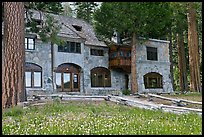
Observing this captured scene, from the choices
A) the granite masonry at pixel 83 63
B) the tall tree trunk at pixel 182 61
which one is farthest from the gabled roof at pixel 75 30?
the tall tree trunk at pixel 182 61

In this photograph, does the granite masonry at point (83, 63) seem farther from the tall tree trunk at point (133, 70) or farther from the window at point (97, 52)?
the tall tree trunk at point (133, 70)

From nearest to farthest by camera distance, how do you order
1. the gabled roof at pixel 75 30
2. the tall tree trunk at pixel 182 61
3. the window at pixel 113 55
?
the gabled roof at pixel 75 30 < the window at pixel 113 55 < the tall tree trunk at pixel 182 61

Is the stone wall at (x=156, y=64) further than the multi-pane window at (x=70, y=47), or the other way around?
the stone wall at (x=156, y=64)

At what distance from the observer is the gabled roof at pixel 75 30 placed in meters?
25.5

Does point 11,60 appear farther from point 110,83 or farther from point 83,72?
point 110,83

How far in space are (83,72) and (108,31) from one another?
161 inches

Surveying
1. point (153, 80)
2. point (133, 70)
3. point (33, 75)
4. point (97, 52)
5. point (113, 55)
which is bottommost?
point (153, 80)

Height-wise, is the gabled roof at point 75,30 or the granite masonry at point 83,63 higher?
the gabled roof at point 75,30

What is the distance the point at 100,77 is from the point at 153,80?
5.85m

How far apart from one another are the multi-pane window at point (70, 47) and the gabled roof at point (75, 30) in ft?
1.99

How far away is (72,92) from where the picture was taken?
83.0ft

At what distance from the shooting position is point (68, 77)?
1012 inches

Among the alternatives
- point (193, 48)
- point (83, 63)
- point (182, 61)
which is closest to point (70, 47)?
point (83, 63)

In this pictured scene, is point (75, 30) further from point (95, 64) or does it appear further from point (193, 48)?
point (193, 48)
